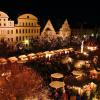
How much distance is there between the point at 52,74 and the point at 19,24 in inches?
495

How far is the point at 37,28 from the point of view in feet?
108

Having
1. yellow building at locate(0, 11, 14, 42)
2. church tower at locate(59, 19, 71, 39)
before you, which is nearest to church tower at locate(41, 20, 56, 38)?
church tower at locate(59, 19, 71, 39)

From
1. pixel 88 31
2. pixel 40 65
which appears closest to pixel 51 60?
pixel 40 65

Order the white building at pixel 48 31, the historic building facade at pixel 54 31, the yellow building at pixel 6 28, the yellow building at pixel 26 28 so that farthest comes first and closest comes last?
the historic building facade at pixel 54 31 → the white building at pixel 48 31 → the yellow building at pixel 26 28 → the yellow building at pixel 6 28

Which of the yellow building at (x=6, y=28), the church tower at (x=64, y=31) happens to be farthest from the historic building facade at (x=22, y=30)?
the church tower at (x=64, y=31)

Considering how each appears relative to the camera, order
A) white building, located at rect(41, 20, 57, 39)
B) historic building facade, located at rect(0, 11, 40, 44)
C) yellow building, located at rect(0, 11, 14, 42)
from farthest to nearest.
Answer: white building, located at rect(41, 20, 57, 39), historic building facade, located at rect(0, 11, 40, 44), yellow building, located at rect(0, 11, 14, 42)

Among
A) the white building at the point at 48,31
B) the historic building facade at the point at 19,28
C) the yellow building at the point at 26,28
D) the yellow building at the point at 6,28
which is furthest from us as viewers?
the white building at the point at 48,31

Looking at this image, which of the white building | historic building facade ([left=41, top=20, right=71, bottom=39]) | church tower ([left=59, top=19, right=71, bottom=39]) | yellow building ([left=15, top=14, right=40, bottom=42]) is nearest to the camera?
yellow building ([left=15, top=14, right=40, bottom=42])

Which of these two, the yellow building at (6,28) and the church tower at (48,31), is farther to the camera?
the church tower at (48,31)

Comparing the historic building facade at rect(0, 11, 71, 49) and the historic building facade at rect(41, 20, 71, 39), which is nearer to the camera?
the historic building facade at rect(0, 11, 71, 49)

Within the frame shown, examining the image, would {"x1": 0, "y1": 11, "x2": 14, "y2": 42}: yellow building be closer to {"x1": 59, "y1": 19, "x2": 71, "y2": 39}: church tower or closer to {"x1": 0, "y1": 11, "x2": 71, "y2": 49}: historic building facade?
{"x1": 0, "y1": 11, "x2": 71, "y2": 49}: historic building facade

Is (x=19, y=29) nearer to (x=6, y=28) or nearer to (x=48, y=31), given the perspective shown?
(x=6, y=28)

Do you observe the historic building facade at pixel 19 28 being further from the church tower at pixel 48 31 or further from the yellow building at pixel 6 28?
the church tower at pixel 48 31

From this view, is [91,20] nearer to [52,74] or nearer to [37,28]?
[37,28]
